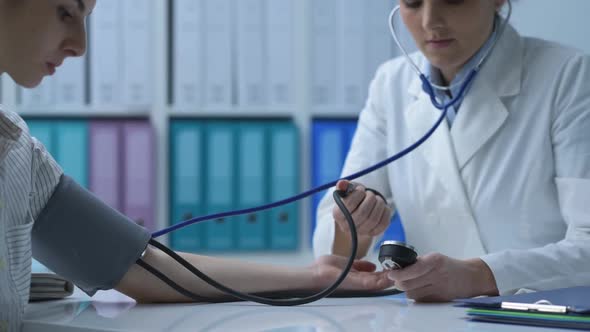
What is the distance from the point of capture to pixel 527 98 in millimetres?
1437

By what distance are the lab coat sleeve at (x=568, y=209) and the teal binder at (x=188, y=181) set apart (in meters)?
1.32

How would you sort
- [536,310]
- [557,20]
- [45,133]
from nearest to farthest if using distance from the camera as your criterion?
[536,310] → [557,20] → [45,133]

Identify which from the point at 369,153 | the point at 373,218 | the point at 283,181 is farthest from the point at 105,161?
the point at 373,218

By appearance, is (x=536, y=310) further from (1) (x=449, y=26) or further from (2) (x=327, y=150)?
(2) (x=327, y=150)

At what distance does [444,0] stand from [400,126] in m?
0.31

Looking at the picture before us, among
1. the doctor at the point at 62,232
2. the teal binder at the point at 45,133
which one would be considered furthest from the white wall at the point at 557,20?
the teal binder at the point at 45,133

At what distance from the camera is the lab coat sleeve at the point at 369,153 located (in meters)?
1.55

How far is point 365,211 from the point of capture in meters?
1.30

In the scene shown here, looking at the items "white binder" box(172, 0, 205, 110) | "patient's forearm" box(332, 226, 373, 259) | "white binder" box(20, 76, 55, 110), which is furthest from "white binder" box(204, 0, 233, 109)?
"patient's forearm" box(332, 226, 373, 259)

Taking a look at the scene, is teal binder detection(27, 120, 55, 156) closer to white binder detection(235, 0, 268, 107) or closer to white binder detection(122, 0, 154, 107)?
white binder detection(122, 0, 154, 107)

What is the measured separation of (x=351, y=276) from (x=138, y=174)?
139 centimetres

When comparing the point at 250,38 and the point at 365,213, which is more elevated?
the point at 250,38

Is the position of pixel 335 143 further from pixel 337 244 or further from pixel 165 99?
pixel 337 244

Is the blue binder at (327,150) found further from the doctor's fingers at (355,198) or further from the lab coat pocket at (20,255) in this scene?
the lab coat pocket at (20,255)
